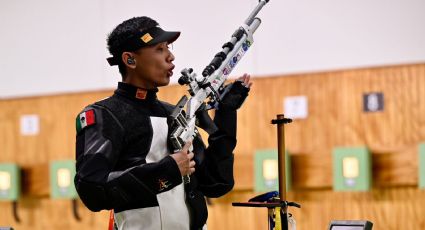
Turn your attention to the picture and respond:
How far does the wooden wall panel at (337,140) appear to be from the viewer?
435 cm

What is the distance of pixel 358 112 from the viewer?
4488 mm

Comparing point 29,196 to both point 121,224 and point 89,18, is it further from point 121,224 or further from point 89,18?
point 121,224

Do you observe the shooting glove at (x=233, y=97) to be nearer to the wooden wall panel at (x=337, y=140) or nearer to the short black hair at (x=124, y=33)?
the short black hair at (x=124, y=33)

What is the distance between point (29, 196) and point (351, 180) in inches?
85.8

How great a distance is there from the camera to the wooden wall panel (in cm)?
435

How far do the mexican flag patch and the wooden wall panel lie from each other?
236cm

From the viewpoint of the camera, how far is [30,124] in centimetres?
544

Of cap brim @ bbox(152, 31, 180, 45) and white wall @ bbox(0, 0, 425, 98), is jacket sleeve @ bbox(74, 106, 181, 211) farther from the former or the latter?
white wall @ bbox(0, 0, 425, 98)

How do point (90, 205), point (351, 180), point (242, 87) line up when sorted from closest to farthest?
1. point (90, 205)
2. point (242, 87)
3. point (351, 180)

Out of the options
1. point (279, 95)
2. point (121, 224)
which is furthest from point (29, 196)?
point (121, 224)

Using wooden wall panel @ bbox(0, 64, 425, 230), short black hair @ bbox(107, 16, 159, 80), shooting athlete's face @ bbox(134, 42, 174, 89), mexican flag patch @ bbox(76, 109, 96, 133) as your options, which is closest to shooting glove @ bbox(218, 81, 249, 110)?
shooting athlete's face @ bbox(134, 42, 174, 89)

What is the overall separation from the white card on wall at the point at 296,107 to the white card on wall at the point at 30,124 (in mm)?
1752

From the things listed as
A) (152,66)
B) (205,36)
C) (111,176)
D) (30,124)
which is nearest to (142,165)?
(111,176)

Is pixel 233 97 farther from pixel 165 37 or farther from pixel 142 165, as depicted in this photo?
pixel 142 165
